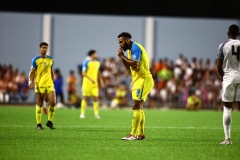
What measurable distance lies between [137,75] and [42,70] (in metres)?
4.06

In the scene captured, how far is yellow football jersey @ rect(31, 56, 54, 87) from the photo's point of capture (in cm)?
1628

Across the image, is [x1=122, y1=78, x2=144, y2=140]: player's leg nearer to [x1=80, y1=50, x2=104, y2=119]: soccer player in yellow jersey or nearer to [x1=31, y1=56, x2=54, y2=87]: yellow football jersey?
[x1=31, y1=56, x2=54, y2=87]: yellow football jersey

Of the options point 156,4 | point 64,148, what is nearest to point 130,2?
point 156,4

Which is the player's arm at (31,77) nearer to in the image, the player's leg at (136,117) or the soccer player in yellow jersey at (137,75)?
the soccer player in yellow jersey at (137,75)

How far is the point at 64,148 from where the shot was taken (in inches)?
437

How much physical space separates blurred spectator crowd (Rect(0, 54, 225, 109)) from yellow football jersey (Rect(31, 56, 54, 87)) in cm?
1689

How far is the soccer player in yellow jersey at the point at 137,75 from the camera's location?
1291 centimetres

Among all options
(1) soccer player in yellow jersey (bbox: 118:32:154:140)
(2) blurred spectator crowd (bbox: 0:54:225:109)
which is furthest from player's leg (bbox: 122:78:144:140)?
(2) blurred spectator crowd (bbox: 0:54:225:109)

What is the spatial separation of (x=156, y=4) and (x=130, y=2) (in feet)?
6.10

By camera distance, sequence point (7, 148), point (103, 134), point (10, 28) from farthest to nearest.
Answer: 1. point (10, 28)
2. point (103, 134)
3. point (7, 148)

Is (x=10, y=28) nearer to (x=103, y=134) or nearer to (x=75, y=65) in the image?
(x=75, y=65)

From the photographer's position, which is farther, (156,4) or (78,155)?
(156,4)

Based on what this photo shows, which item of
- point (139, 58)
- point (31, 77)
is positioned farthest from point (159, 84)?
point (139, 58)

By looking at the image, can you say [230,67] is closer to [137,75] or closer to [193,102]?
[137,75]
